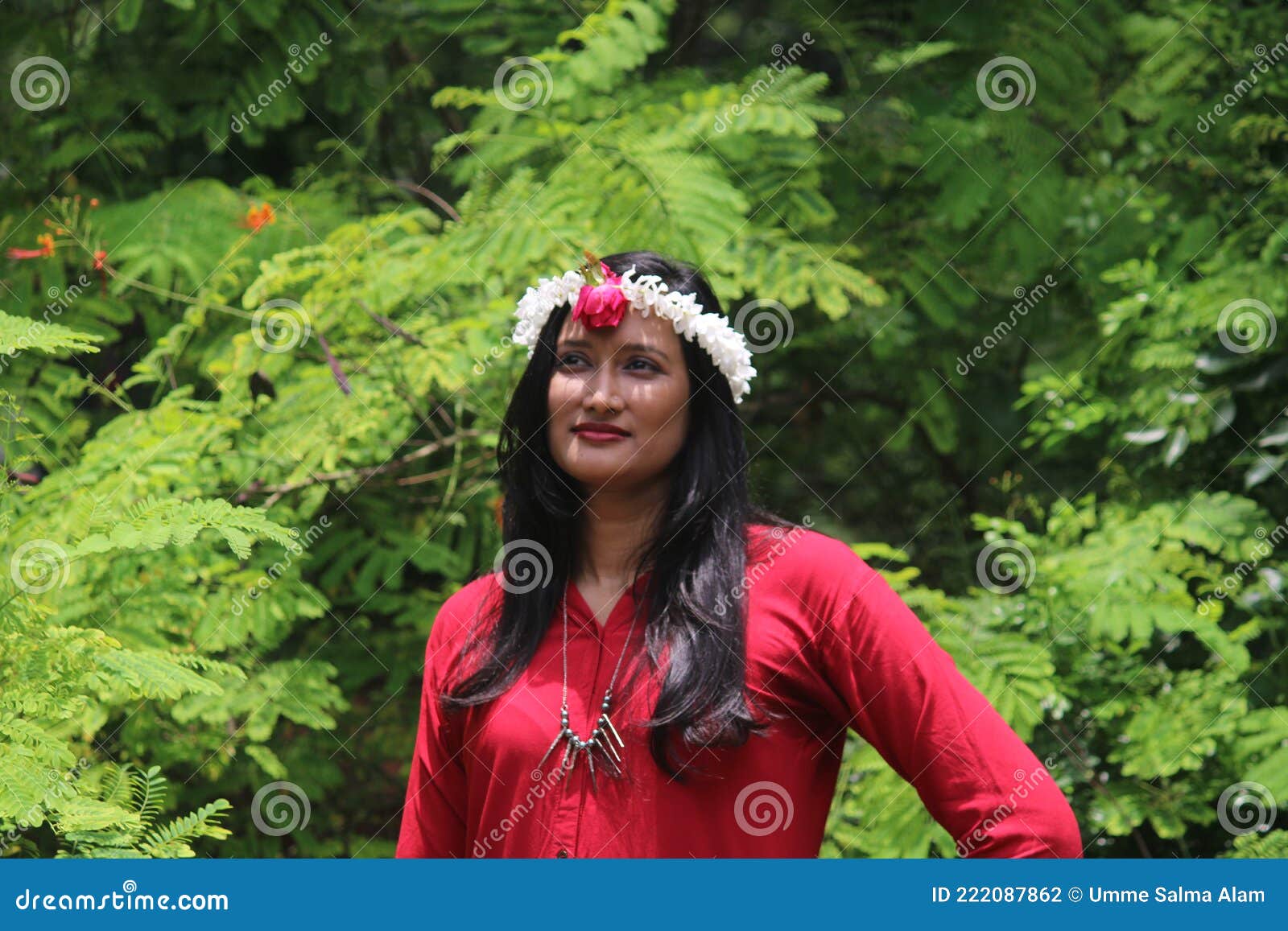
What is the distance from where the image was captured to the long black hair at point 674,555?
2457 mm

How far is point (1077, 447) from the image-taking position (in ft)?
16.0

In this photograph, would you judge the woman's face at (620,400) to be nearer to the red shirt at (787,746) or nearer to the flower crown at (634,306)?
the flower crown at (634,306)

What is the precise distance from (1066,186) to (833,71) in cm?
98

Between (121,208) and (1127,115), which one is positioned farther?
(1127,115)

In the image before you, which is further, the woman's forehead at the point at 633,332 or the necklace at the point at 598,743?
the woman's forehead at the point at 633,332

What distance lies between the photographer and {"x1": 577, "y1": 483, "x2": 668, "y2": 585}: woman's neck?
106 inches

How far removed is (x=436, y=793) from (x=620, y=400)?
33.6 inches

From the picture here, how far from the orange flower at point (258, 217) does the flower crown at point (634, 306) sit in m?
1.83

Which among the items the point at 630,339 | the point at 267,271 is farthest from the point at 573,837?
the point at 267,271

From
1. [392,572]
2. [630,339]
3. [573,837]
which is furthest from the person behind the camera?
[392,572]

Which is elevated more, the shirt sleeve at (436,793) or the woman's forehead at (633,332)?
the woman's forehead at (633,332)

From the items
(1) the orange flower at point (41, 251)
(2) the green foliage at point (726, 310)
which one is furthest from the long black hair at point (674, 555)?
(1) the orange flower at point (41, 251)

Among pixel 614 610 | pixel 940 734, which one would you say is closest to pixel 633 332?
pixel 614 610

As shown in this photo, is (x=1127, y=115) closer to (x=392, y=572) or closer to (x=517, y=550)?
(x=392, y=572)
